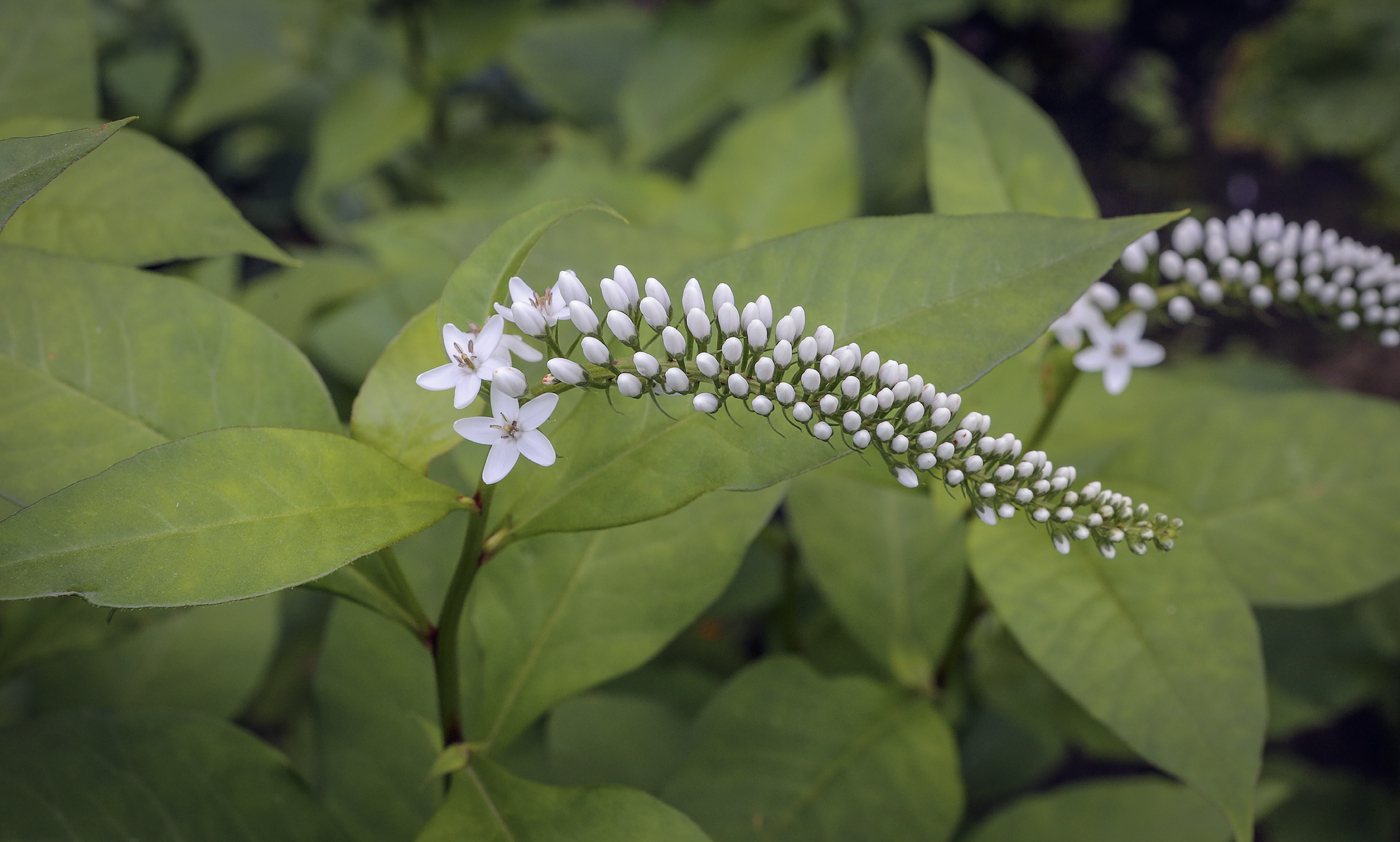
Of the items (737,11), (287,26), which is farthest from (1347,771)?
(287,26)

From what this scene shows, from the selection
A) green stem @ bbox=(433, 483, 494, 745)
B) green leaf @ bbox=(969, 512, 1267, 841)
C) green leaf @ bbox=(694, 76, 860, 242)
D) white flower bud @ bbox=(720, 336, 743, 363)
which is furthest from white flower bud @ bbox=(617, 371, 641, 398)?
green leaf @ bbox=(694, 76, 860, 242)

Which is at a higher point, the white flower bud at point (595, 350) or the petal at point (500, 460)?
the white flower bud at point (595, 350)

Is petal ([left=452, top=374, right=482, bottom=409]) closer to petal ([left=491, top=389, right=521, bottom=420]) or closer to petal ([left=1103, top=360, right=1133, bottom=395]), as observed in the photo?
petal ([left=491, top=389, right=521, bottom=420])

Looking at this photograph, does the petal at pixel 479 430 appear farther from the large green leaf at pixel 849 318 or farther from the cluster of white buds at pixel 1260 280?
the cluster of white buds at pixel 1260 280

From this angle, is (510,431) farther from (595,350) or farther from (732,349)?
(732,349)

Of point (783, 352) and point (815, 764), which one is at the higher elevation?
point (783, 352)

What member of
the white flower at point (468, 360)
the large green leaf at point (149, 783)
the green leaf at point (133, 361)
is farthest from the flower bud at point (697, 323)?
the large green leaf at point (149, 783)

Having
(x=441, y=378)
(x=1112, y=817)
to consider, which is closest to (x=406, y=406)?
(x=441, y=378)
